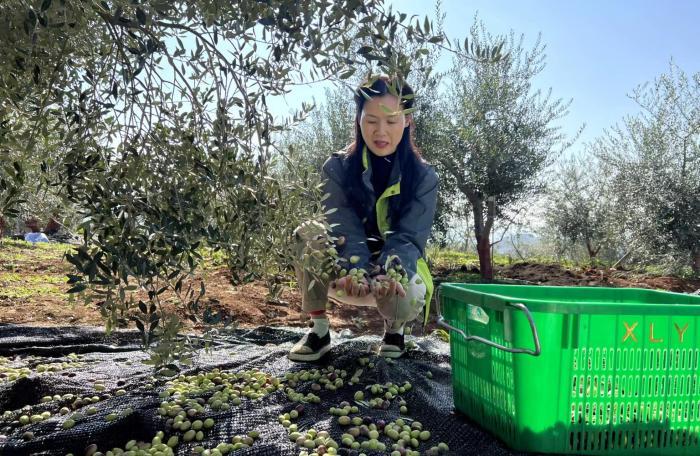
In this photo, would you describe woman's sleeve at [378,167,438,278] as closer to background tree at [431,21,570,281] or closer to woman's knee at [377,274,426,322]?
A: woman's knee at [377,274,426,322]

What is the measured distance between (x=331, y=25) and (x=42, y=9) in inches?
35.9

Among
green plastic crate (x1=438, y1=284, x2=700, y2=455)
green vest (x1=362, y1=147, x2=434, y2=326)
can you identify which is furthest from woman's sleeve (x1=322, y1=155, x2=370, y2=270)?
green plastic crate (x1=438, y1=284, x2=700, y2=455)

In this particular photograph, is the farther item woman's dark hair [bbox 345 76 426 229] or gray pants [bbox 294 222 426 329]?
woman's dark hair [bbox 345 76 426 229]

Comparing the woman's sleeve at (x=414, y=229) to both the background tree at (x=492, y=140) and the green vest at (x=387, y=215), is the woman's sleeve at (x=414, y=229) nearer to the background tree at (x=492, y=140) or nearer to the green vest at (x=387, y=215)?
the green vest at (x=387, y=215)

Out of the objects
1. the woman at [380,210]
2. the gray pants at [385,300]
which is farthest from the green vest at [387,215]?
the gray pants at [385,300]

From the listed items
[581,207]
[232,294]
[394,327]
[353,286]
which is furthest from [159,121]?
[581,207]

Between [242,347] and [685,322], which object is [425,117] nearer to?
[242,347]

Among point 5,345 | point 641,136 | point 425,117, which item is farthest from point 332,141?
point 5,345

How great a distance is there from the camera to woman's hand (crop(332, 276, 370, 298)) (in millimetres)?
2930

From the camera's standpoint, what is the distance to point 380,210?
3.65 metres

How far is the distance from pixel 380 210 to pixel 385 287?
29.5 inches

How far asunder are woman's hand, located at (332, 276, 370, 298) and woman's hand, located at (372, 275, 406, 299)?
50mm

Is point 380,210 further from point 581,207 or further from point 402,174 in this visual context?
point 581,207

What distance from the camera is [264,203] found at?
7.14ft
